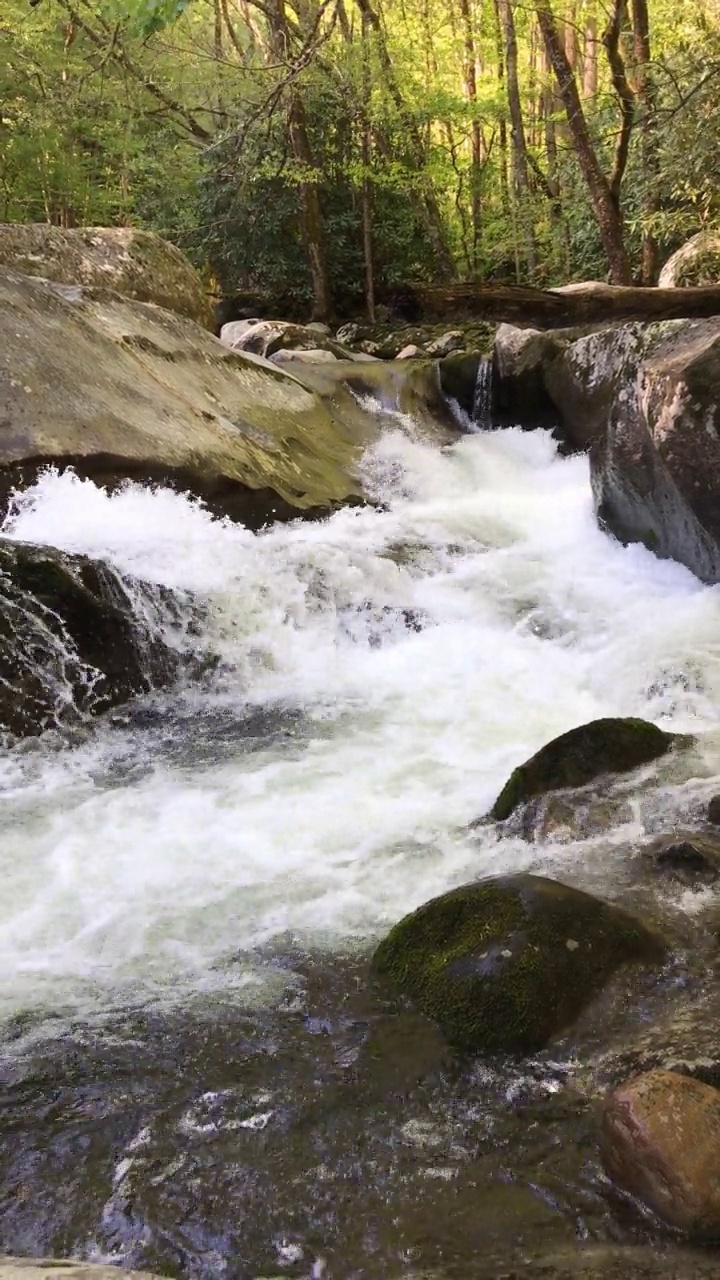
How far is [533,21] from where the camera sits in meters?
17.3

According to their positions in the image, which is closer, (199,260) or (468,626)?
(468,626)

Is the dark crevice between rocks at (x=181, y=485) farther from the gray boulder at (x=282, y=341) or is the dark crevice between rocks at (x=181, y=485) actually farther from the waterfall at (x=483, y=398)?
the gray boulder at (x=282, y=341)

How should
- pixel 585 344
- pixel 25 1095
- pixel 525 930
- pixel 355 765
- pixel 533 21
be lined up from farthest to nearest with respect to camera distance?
1. pixel 533 21
2. pixel 585 344
3. pixel 355 765
4. pixel 525 930
5. pixel 25 1095

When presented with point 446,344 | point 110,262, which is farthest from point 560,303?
point 110,262

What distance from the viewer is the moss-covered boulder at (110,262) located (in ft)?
32.9

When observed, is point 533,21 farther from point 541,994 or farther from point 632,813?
point 541,994

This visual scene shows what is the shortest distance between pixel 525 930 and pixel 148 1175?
1.28 m

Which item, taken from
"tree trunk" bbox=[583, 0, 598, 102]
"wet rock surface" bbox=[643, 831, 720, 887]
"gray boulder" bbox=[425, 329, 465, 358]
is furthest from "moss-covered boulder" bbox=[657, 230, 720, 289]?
"wet rock surface" bbox=[643, 831, 720, 887]

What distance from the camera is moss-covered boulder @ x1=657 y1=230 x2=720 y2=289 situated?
39.4 ft

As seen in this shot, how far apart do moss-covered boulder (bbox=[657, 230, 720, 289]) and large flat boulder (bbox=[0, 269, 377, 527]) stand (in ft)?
18.9

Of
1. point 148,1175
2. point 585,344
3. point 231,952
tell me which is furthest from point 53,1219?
point 585,344

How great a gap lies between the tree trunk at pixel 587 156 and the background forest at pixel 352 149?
0.03m

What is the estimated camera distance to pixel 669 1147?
2.03 m

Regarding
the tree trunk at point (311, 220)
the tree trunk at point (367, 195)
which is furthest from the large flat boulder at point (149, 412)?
the tree trunk at point (367, 195)
